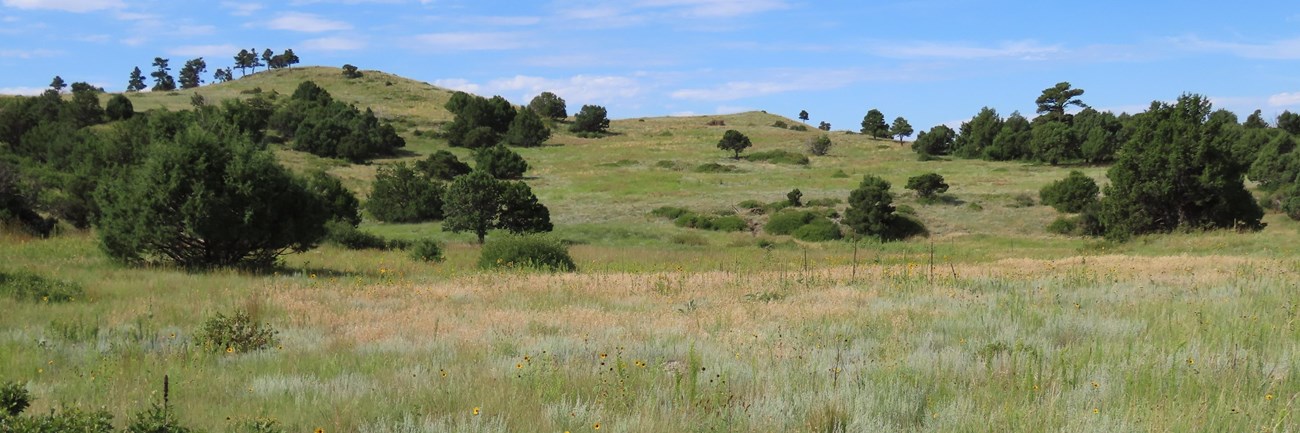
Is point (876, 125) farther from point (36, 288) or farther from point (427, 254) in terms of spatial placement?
point (36, 288)

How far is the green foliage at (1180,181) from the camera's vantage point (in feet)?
108

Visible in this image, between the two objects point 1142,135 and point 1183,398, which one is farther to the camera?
point 1142,135

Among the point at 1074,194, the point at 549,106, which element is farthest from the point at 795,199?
the point at 549,106

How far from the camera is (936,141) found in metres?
90.1

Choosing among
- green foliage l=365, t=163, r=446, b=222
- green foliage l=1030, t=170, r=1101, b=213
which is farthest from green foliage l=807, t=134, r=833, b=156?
green foliage l=365, t=163, r=446, b=222

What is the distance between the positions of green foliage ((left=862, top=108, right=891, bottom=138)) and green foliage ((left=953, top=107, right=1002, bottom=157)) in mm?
16957

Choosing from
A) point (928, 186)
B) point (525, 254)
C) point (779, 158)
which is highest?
point (779, 158)

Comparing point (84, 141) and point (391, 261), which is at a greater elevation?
point (84, 141)

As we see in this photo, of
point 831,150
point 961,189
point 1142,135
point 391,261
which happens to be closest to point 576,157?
point 831,150

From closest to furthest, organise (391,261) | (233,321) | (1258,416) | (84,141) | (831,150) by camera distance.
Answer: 1. (1258,416)
2. (233,321)
3. (391,261)
4. (84,141)
5. (831,150)

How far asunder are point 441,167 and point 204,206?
47112 millimetres

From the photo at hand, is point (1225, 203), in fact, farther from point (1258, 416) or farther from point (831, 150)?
point (831, 150)

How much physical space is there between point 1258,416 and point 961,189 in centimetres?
5758

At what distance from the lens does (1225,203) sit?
3328cm
